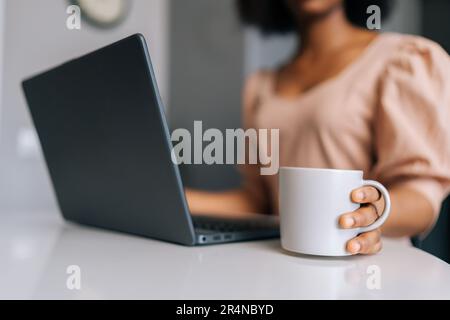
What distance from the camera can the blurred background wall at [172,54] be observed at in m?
1.02

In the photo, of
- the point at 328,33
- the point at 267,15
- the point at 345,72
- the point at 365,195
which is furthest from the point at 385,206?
the point at 267,15

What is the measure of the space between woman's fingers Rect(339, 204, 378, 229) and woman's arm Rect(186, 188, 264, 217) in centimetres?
62

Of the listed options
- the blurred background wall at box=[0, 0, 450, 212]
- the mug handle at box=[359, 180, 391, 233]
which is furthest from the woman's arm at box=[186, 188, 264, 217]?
the mug handle at box=[359, 180, 391, 233]

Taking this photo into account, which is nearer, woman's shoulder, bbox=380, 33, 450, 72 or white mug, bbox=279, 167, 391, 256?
white mug, bbox=279, 167, 391, 256

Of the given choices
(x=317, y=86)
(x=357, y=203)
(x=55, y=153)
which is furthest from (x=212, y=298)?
(x=317, y=86)

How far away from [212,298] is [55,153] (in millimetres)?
481

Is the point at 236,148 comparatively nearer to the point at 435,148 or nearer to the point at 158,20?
the point at 158,20

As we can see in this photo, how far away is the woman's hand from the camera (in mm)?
448

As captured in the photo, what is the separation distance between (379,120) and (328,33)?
46 centimetres

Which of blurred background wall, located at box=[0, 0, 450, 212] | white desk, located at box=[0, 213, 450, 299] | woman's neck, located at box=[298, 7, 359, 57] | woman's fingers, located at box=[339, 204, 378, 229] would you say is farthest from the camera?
woman's neck, located at box=[298, 7, 359, 57]

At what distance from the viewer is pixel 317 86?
1118mm

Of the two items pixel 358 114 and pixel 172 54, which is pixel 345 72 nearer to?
pixel 358 114

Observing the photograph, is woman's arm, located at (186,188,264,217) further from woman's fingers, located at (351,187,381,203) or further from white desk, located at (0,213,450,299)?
woman's fingers, located at (351,187,381,203)

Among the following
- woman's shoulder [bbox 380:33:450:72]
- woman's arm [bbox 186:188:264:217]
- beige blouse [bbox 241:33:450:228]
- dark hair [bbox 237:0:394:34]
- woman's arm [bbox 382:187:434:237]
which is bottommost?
woman's arm [bbox 186:188:264:217]
